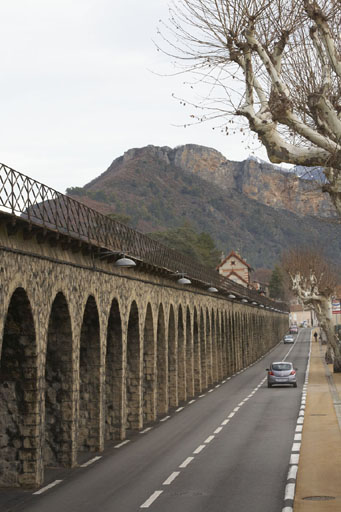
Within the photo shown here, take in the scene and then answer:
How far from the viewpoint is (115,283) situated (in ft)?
88.6

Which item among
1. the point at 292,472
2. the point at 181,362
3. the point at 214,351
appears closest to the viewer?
the point at 292,472

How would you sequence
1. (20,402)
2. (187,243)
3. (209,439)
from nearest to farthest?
1. (20,402)
2. (209,439)
3. (187,243)

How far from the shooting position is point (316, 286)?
65062mm

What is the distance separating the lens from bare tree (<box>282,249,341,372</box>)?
59375 mm

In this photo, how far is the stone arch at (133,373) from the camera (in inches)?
1185

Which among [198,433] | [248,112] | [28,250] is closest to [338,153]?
[248,112]

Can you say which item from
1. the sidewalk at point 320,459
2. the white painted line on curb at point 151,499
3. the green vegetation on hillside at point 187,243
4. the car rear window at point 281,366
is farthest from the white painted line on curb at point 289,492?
the green vegetation on hillside at point 187,243

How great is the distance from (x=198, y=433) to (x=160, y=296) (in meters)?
8.65

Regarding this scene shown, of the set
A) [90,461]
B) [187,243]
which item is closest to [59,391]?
[90,461]

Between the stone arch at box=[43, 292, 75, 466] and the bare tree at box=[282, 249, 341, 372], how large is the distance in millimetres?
38039

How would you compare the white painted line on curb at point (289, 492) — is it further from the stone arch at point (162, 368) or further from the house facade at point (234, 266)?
the house facade at point (234, 266)

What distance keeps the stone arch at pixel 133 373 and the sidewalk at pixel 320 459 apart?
651cm

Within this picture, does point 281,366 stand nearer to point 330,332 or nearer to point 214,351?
point 214,351

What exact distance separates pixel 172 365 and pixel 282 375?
34.3 feet
